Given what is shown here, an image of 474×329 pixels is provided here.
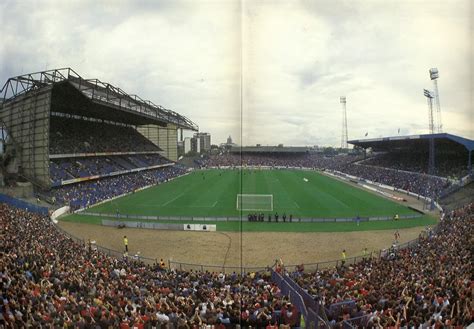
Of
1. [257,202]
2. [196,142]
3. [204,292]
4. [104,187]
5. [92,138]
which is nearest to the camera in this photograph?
[204,292]

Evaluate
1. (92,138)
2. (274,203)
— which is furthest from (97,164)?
(274,203)

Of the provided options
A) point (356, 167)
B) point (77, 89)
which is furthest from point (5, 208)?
point (356, 167)

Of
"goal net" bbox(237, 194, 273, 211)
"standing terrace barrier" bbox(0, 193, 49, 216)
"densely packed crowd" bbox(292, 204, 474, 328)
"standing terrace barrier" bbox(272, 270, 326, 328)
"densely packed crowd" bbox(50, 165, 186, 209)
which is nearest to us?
"standing terrace barrier" bbox(272, 270, 326, 328)

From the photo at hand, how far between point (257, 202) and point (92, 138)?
12.4 metres

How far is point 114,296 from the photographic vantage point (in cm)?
648

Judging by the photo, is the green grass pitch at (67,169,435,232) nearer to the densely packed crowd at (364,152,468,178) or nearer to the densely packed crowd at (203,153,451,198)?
the densely packed crowd at (203,153,451,198)

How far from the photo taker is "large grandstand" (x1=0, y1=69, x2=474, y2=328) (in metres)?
5.67

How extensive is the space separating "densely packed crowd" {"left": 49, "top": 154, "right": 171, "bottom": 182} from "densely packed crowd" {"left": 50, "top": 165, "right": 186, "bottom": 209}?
2.14 ft

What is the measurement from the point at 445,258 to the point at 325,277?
299 centimetres

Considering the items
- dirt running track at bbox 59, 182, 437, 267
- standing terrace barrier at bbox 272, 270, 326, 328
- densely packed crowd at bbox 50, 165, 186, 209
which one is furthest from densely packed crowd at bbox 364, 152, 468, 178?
densely packed crowd at bbox 50, 165, 186, 209

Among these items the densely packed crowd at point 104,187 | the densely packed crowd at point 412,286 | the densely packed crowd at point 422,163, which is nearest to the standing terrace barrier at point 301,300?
the densely packed crowd at point 412,286

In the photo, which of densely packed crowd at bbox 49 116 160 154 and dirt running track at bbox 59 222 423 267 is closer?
dirt running track at bbox 59 222 423 267

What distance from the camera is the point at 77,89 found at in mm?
14758

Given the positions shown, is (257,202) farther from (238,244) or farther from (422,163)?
(422,163)
